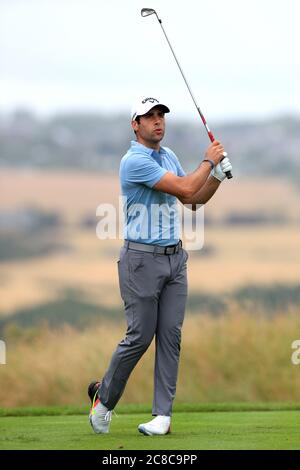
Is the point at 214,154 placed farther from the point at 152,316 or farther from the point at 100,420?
the point at 100,420

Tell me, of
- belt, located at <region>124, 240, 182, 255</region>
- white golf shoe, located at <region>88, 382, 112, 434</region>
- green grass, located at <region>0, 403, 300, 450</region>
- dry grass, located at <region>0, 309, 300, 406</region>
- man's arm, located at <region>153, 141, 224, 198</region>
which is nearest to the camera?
green grass, located at <region>0, 403, 300, 450</region>

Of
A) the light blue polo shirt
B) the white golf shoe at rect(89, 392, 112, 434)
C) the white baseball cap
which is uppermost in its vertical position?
the white baseball cap

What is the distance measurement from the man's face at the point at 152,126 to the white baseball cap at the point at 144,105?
3cm

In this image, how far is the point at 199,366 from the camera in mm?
15148

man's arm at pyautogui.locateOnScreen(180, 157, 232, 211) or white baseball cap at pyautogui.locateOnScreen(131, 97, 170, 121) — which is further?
white baseball cap at pyautogui.locateOnScreen(131, 97, 170, 121)

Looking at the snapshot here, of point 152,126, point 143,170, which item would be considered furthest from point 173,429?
point 152,126

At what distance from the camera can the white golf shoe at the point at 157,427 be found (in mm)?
7848

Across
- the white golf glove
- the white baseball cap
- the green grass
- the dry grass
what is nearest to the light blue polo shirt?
the white baseball cap

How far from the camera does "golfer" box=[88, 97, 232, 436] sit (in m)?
7.77

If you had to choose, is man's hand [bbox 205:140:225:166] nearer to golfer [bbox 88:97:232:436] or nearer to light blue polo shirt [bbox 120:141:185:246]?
golfer [bbox 88:97:232:436]

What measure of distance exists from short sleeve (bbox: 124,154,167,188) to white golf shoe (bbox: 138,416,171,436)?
61.7 inches

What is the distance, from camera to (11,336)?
62.3 ft
